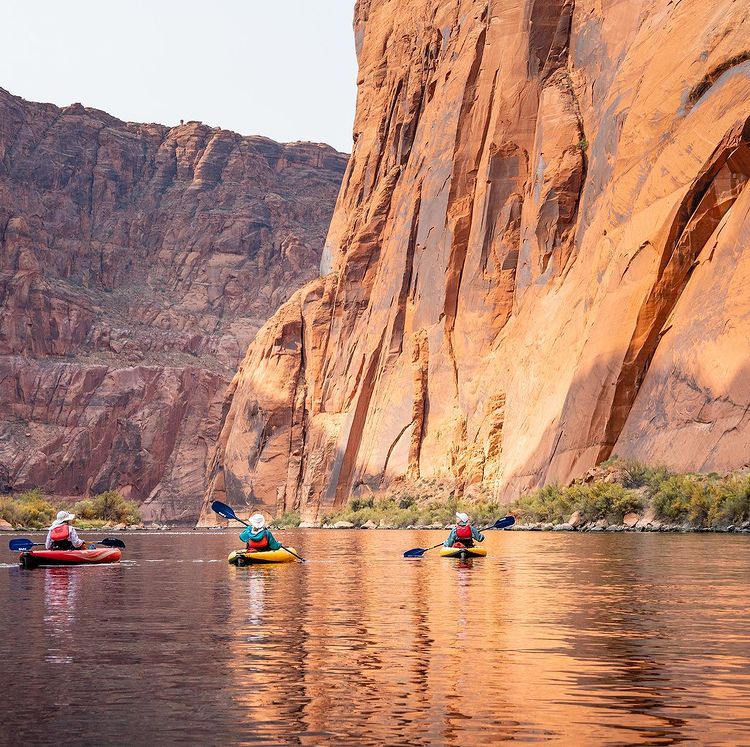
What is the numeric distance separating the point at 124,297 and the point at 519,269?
112 m

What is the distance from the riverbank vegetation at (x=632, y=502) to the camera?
42.8m

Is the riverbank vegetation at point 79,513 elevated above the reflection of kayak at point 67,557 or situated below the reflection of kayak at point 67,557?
above

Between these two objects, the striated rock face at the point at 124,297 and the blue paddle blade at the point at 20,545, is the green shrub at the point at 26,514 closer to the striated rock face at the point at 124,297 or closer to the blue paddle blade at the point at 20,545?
the striated rock face at the point at 124,297

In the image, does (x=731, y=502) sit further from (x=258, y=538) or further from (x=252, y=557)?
(x=252, y=557)

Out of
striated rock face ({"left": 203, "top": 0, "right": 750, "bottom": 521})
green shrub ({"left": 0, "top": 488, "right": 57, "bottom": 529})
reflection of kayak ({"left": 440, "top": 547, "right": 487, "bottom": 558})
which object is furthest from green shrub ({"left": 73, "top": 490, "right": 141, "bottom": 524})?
reflection of kayak ({"left": 440, "top": 547, "right": 487, "bottom": 558})

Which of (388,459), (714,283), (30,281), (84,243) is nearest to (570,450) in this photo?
(714,283)

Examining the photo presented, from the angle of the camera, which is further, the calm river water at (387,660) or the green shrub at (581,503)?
the green shrub at (581,503)

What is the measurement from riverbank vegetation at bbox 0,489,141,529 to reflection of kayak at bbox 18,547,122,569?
58.8 meters

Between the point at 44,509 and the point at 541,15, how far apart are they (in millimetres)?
51582

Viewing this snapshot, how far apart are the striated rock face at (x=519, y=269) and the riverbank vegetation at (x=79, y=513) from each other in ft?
38.5

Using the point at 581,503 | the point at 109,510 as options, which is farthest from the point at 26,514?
the point at 581,503

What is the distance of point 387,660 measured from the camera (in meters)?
13.4

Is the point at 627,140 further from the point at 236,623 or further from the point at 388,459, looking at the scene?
the point at 236,623

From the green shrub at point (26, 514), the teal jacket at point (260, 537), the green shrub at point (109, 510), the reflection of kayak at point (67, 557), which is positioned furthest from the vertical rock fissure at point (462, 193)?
the teal jacket at point (260, 537)
